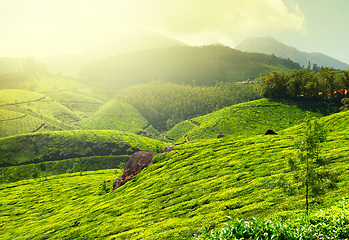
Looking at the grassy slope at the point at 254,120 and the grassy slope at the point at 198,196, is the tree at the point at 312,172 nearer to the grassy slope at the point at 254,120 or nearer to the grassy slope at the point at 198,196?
the grassy slope at the point at 198,196

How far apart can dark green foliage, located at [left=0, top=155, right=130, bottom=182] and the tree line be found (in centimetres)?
14185

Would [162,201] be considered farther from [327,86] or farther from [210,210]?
[327,86]

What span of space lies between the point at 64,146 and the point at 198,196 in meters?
163

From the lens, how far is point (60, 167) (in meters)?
141

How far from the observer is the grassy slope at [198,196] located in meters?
24.0

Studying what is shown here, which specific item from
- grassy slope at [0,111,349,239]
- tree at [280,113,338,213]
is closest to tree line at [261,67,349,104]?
grassy slope at [0,111,349,239]

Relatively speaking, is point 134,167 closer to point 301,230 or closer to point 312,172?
point 312,172

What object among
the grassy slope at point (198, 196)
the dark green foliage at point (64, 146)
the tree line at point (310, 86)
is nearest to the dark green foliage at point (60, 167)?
the dark green foliage at point (64, 146)

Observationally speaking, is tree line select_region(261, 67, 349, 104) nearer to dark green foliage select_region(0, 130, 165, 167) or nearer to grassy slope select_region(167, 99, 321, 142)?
grassy slope select_region(167, 99, 321, 142)

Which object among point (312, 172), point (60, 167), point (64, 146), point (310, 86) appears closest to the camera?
point (312, 172)

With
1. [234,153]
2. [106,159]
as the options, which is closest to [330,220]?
[234,153]

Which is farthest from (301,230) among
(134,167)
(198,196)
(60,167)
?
(60,167)

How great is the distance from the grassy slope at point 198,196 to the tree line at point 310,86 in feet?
228

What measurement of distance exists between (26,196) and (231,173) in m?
101
